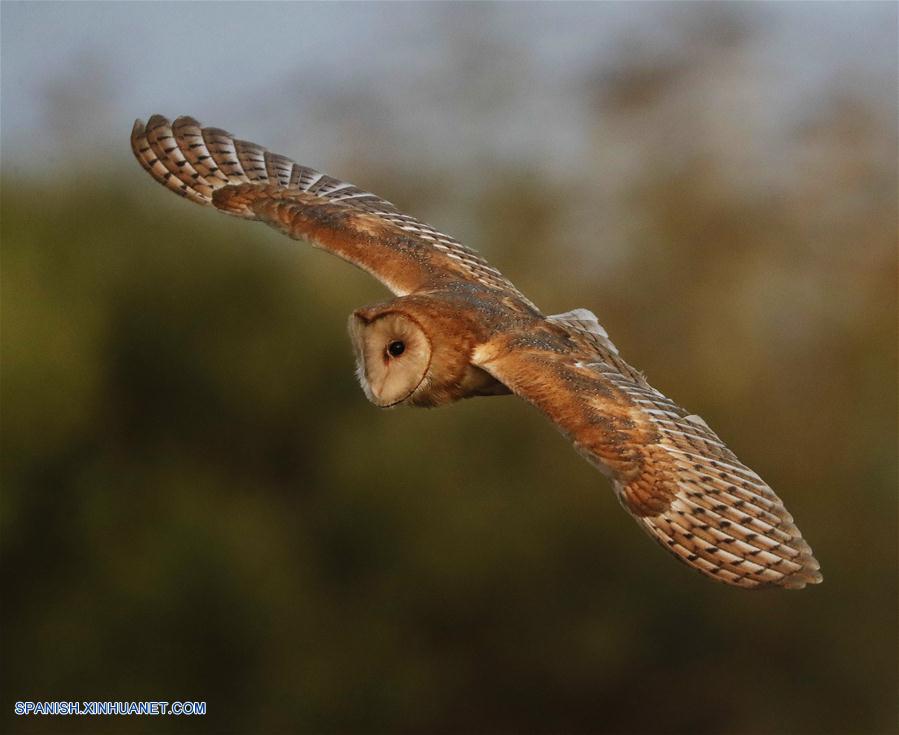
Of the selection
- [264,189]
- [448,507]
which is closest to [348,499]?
[448,507]

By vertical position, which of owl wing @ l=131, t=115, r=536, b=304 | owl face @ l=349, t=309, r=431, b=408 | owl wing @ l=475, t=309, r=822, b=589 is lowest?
owl wing @ l=475, t=309, r=822, b=589

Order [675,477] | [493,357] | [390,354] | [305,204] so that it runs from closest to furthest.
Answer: [675,477] < [493,357] < [390,354] < [305,204]

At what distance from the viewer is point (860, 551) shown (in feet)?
73.2

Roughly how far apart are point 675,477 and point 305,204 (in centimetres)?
231

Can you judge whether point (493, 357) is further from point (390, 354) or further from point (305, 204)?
point (305, 204)

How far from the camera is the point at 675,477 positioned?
15.4 ft

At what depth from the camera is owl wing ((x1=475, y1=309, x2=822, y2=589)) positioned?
454cm

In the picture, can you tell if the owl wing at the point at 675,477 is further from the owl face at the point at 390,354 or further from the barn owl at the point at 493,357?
the owl face at the point at 390,354

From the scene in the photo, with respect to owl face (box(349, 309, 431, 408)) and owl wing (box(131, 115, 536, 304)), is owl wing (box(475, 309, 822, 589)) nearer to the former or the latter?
owl face (box(349, 309, 431, 408))

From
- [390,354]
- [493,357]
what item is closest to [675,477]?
[493,357]

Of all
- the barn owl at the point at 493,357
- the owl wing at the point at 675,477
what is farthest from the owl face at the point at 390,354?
the owl wing at the point at 675,477

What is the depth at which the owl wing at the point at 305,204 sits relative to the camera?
580 cm

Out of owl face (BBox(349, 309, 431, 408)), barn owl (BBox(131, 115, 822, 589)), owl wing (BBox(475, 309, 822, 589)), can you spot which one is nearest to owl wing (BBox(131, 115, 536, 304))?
barn owl (BBox(131, 115, 822, 589))

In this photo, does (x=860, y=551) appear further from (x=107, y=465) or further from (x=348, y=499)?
(x=107, y=465)
